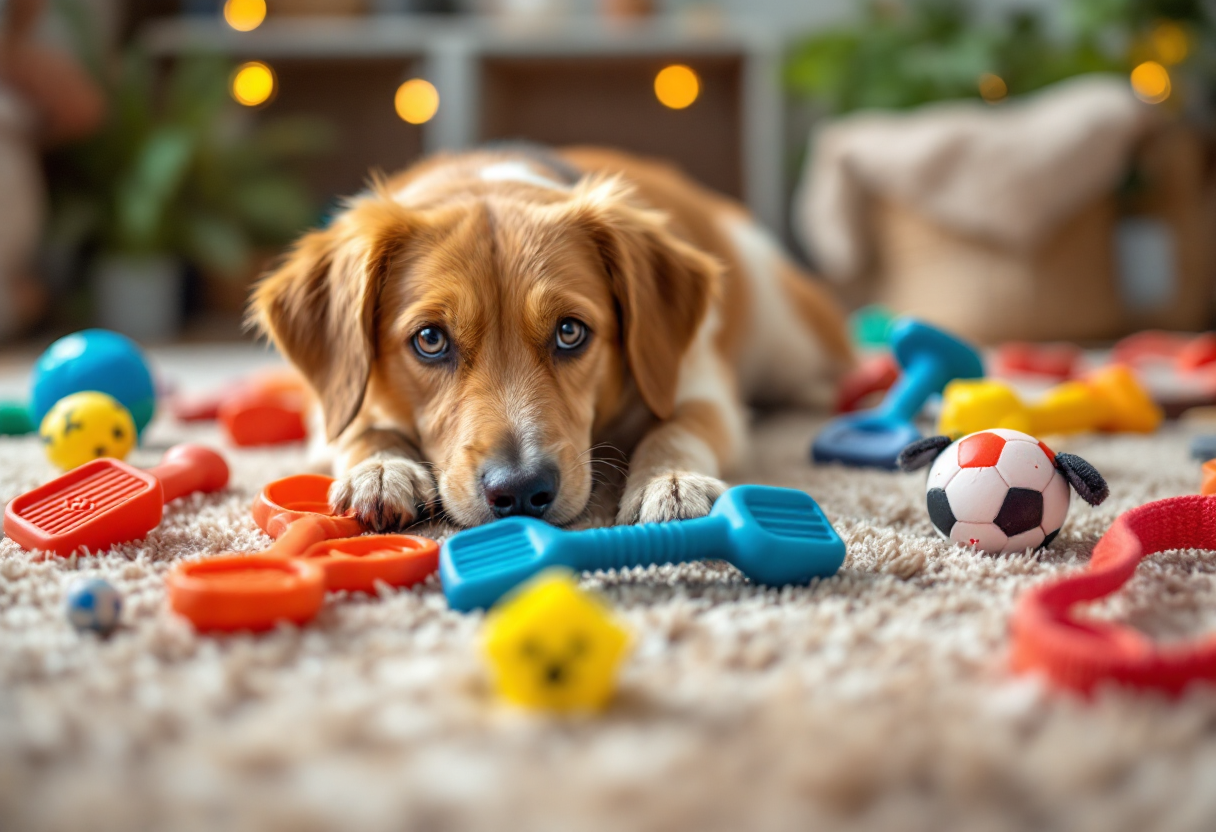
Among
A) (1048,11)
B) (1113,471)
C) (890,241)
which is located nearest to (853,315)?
(890,241)

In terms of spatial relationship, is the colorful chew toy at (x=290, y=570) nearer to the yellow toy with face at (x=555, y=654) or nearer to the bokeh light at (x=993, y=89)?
the yellow toy with face at (x=555, y=654)

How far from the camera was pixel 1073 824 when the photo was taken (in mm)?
822

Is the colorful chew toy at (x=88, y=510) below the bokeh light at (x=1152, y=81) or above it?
below

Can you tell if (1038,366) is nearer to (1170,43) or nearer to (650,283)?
(650,283)

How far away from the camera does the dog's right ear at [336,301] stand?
6.87 ft

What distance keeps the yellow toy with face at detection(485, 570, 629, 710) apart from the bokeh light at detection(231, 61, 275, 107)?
603 centimetres

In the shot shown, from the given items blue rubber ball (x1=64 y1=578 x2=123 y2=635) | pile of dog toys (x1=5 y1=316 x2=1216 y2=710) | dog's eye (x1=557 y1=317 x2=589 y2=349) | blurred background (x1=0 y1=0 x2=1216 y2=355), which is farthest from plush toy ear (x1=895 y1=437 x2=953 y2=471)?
blurred background (x1=0 y1=0 x2=1216 y2=355)

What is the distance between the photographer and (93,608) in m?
1.24

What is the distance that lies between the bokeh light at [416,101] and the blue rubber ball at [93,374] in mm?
3901

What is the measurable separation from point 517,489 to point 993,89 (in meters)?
5.38

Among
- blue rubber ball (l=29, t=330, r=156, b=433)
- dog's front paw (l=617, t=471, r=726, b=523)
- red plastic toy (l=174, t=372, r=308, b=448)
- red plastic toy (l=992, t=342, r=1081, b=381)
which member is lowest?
red plastic toy (l=992, t=342, r=1081, b=381)

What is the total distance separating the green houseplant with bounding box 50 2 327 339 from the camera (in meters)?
5.68

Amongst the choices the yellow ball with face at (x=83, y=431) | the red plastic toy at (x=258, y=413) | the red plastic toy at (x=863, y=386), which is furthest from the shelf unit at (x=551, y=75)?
the yellow ball with face at (x=83, y=431)

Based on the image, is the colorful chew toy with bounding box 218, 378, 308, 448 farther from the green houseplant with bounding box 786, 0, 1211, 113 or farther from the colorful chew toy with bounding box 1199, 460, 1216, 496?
the green houseplant with bounding box 786, 0, 1211, 113
